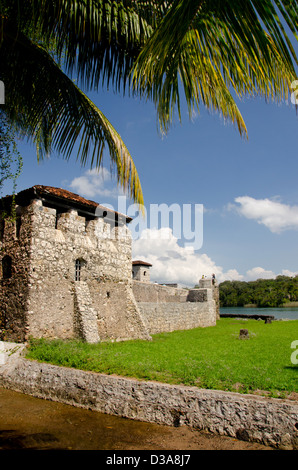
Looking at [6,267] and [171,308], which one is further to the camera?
[171,308]

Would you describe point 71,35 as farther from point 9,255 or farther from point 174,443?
point 9,255

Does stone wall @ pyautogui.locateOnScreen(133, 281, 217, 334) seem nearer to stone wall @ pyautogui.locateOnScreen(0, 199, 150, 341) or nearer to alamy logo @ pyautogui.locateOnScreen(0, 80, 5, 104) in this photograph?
stone wall @ pyautogui.locateOnScreen(0, 199, 150, 341)

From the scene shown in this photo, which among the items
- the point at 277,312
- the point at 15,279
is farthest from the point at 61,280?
Answer: the point at 277,312

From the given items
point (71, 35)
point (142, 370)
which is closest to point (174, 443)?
point (142, 370)

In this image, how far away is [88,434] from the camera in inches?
198

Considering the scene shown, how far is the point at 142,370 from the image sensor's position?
679 centimetres

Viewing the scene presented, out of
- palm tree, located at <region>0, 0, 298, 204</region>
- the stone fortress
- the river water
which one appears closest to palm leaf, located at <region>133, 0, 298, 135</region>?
palm tree, located at <region>0, 0, 298, 204</region>

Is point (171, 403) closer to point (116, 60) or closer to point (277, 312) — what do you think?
point (116, 60)

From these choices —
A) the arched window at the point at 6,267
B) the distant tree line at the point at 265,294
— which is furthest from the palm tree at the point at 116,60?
the distant tree line at the point at 265,294

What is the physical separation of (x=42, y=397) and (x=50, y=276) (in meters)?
4.09

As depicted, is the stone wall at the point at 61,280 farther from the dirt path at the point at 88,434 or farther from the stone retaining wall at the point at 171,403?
the dirt path at the point at 88,434

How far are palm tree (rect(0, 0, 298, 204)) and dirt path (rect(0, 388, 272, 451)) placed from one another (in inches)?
144

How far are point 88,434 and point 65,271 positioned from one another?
639 centimetres

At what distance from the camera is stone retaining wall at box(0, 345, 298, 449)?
4.50 metres
